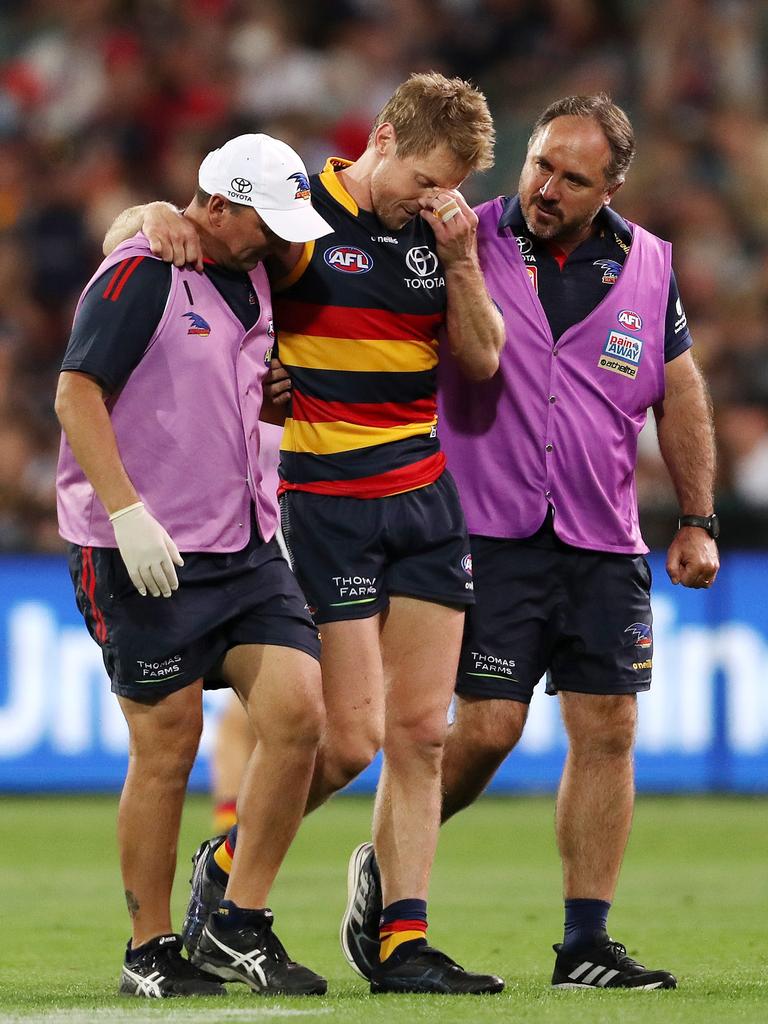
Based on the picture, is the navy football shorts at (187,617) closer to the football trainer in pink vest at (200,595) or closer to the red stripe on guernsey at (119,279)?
the football trainer in pink vest at (200,595)

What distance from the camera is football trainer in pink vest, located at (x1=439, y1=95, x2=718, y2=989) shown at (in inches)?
232

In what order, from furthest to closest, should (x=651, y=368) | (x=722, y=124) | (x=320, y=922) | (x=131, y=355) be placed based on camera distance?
(x=722, y=124), (x=320, y=922), (x=651, y=368), (x=131, y=355)

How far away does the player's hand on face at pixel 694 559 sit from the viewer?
6.04 m

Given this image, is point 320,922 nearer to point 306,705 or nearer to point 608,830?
point 608,830

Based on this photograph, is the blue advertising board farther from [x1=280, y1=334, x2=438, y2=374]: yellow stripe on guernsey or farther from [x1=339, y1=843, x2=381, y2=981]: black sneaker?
[x1=280, y1=334, x2=438, y2=374]: yellow stripe on guernsey

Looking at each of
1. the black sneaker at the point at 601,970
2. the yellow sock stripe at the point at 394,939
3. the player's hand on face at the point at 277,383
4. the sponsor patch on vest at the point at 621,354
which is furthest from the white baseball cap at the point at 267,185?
the black sneaker at the point at 601,970

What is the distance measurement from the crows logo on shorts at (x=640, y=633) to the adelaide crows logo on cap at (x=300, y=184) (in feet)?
5.35

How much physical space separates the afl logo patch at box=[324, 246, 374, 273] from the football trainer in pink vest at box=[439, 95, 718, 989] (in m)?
0.50

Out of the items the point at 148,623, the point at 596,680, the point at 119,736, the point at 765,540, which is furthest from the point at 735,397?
the point at 148,623

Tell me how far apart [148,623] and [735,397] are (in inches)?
328

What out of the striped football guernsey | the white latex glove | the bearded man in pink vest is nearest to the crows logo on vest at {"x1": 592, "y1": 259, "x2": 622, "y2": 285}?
the bearded man in pink vest

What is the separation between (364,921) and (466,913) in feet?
6.63

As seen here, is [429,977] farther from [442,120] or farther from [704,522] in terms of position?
[442,120]

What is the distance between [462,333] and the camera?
5641 millimetres
